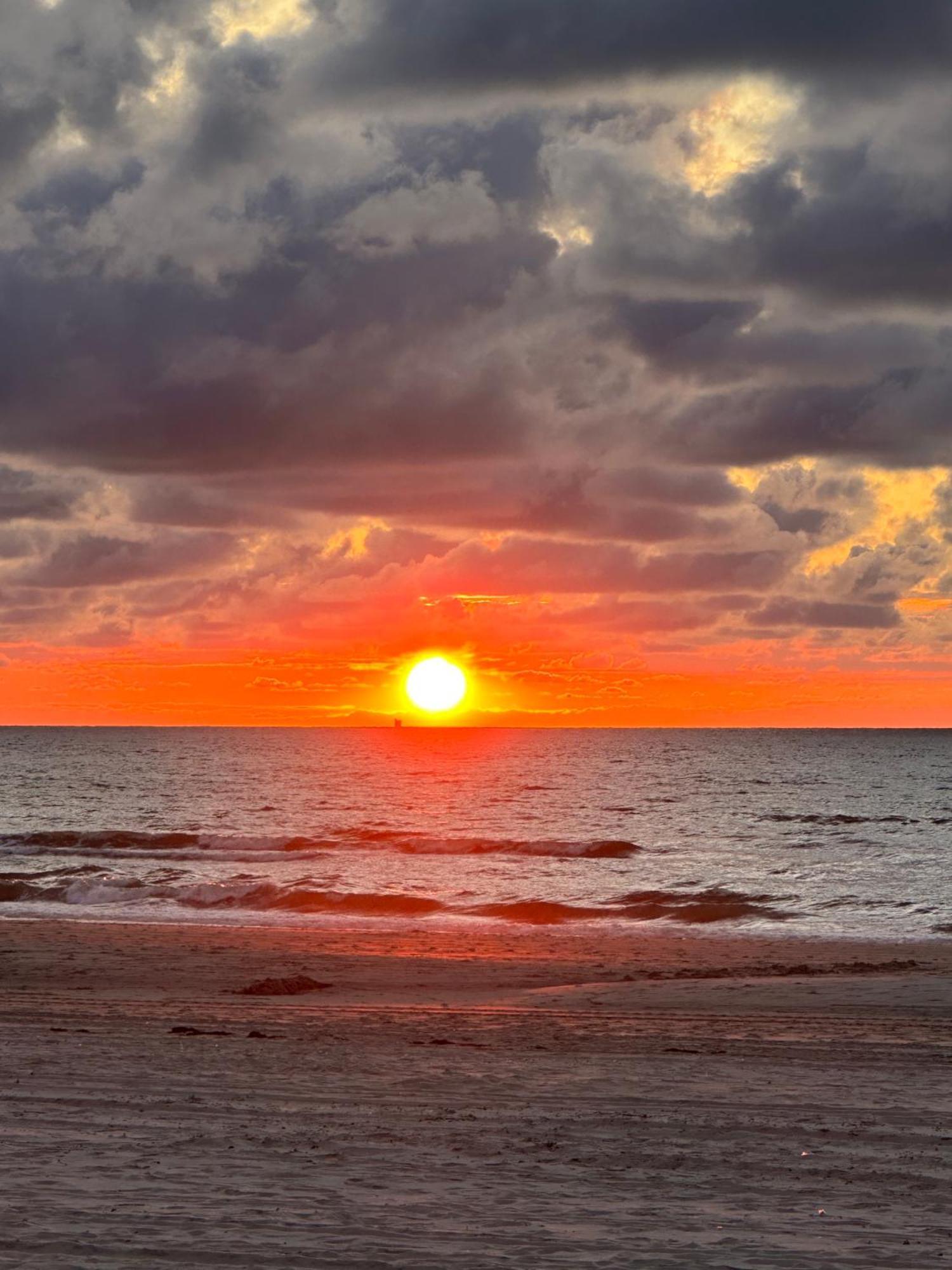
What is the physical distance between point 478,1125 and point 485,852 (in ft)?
174

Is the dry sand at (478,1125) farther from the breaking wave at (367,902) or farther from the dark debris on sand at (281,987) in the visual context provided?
the breaking wave at (367,902)

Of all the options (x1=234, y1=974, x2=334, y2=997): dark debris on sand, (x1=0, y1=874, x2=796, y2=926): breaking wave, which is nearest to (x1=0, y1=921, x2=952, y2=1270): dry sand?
(x1=234, y1=974, x2=334, y2=997): dark debris on sand

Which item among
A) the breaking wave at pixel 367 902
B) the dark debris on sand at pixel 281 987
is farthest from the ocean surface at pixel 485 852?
the dark debris on sand at pixel 281 987

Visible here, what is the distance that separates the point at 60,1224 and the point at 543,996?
581 inches

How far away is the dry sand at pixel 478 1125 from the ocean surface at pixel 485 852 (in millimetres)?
18142

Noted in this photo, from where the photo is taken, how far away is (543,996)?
23.7 metres

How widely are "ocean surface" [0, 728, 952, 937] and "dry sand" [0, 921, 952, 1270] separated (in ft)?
59.5

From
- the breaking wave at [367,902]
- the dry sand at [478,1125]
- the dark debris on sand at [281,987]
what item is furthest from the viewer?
the breaking wave at [367,902]

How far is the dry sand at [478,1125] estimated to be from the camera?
958 centimetres

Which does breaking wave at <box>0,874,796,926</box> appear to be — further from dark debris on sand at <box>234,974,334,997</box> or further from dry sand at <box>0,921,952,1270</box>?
dry sand at <box>0,921,952,1270</box>

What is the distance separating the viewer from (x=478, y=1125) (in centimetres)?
1333

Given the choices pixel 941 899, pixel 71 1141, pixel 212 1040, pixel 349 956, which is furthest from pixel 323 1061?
pixel 941 899

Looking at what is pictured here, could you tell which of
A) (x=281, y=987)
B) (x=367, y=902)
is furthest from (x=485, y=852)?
(x=281, y=987)

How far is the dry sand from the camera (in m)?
9.58
